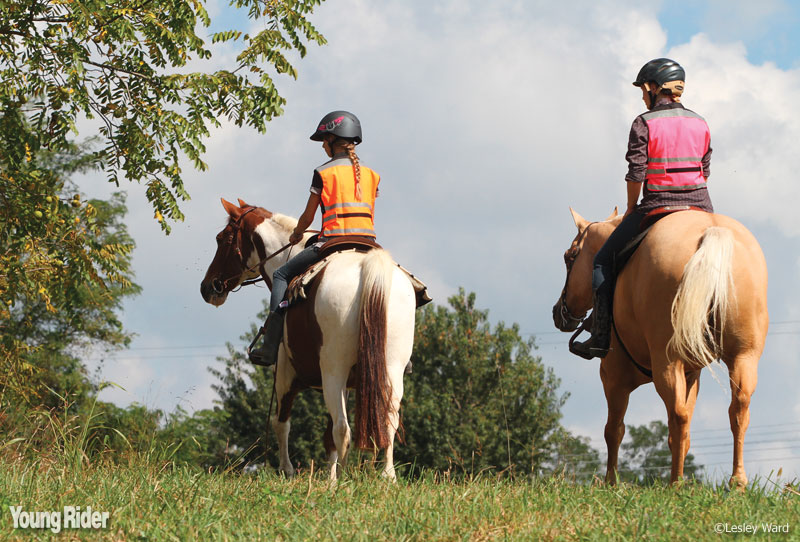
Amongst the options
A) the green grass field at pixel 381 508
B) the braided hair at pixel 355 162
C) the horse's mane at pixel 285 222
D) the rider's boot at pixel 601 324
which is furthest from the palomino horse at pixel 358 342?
the horse's mane at pixel 285 222

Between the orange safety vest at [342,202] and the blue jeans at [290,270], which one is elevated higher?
the orange safety vest at [342,202]

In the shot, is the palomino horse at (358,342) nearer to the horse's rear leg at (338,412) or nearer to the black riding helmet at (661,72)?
the horse's rear leg at (338,412)

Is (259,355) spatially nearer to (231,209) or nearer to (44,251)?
(231,209)

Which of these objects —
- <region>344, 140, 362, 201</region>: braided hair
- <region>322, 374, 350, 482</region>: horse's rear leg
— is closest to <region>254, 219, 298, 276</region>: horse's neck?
<region>344, 140, 362, 201</region>: braided hair

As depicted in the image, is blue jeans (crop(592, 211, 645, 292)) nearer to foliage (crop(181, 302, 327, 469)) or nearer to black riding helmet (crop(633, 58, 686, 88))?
black riding helmet (crop(633, 58, 686, 88))

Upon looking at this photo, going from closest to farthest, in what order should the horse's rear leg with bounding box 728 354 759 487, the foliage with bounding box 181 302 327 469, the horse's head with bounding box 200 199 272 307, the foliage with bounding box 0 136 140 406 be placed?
the horse's rear leg with bounding box 728 354 759 487
the horse's head with bounding box 200 199 272 307
the foliage with bounding box 0 136 140 406
the foliage with bounding box 181 302 327 469

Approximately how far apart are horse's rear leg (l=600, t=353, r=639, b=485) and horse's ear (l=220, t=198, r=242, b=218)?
444 centimetres

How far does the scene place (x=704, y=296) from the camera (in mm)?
5797

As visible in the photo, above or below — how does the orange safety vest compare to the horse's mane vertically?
below

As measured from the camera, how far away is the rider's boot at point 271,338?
8.20 m

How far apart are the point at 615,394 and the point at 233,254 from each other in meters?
4.58

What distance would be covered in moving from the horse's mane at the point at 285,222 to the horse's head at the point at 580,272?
116 inches

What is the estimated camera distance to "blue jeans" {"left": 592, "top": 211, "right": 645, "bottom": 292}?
703 centimetres

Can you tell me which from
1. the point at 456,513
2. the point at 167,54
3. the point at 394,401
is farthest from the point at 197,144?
the point at 456,513
